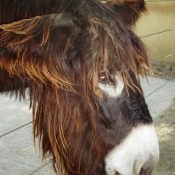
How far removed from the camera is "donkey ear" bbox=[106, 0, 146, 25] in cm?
180

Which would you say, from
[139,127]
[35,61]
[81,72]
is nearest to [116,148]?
[139,127]

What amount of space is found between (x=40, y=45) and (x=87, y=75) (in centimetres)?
24

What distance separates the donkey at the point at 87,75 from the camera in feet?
3.92

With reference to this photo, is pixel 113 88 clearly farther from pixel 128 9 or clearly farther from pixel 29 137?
pixel 29 137

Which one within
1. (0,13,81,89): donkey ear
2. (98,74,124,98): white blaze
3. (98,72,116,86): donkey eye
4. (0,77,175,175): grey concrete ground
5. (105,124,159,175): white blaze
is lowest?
(0,77,175,175): grey concrete ground

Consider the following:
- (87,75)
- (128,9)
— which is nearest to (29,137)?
(128,9)

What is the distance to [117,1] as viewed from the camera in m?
1.81

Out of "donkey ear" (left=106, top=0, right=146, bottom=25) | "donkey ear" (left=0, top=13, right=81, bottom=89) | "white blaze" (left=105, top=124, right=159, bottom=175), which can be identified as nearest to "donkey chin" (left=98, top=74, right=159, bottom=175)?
"white blaze" (left=105, top=124, right=159, bottom=175)

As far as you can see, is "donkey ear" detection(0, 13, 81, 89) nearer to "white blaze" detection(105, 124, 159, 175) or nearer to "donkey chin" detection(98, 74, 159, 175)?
"donkey chin" detection(98, 74, 159, 175)

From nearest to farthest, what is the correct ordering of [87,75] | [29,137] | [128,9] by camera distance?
[87,75]
[128,9]
[29,137]

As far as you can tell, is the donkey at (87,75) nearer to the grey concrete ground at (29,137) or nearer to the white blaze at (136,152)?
the white blaze at (136,152)

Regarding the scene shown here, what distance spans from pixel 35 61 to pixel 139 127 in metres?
0.51

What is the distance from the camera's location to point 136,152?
1.24m

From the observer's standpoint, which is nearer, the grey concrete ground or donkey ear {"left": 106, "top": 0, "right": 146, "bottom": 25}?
donkey ear {"left": 106, "top": 0, "right": 146, "bottom": 25}
